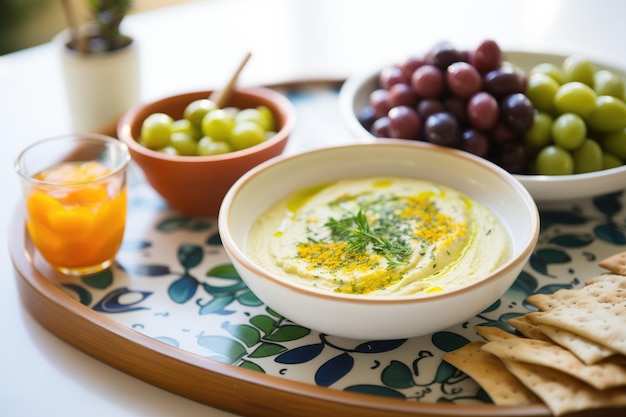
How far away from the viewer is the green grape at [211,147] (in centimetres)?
168

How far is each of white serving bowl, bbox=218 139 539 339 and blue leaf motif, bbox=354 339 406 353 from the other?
6cm

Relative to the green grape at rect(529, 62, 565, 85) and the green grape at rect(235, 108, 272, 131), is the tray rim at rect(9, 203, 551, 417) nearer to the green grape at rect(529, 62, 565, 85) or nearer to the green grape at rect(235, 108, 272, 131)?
the green grape at rect(235, 108, 272, 131)

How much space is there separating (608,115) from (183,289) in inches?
39.6

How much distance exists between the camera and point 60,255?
4.94 ft

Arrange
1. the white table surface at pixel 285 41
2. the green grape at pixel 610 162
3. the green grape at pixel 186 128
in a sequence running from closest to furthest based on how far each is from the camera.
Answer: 1. the green grape at pixel 610 162
2. the green grape at pixel 186 128
3. the white table surface at pixel 285 41

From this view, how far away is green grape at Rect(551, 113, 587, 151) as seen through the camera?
1603 millimetres

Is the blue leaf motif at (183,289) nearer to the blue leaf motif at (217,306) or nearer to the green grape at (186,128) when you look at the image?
the blue leaf motif at (217,306)

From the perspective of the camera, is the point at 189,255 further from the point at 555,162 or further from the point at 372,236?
the point at 555,162

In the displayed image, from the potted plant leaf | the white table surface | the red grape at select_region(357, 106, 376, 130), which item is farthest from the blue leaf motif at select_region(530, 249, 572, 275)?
the potted plant leaf

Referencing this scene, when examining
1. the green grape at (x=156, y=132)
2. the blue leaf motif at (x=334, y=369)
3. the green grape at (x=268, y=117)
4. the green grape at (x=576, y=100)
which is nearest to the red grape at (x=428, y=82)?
the green grape at (x=576, y=100)

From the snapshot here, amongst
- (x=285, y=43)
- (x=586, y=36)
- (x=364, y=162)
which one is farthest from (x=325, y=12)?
(x=364, y=162)

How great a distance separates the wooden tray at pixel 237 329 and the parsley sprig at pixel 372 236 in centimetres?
17

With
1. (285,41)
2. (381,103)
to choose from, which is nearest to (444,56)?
(381,103)

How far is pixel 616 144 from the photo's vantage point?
1647mm
